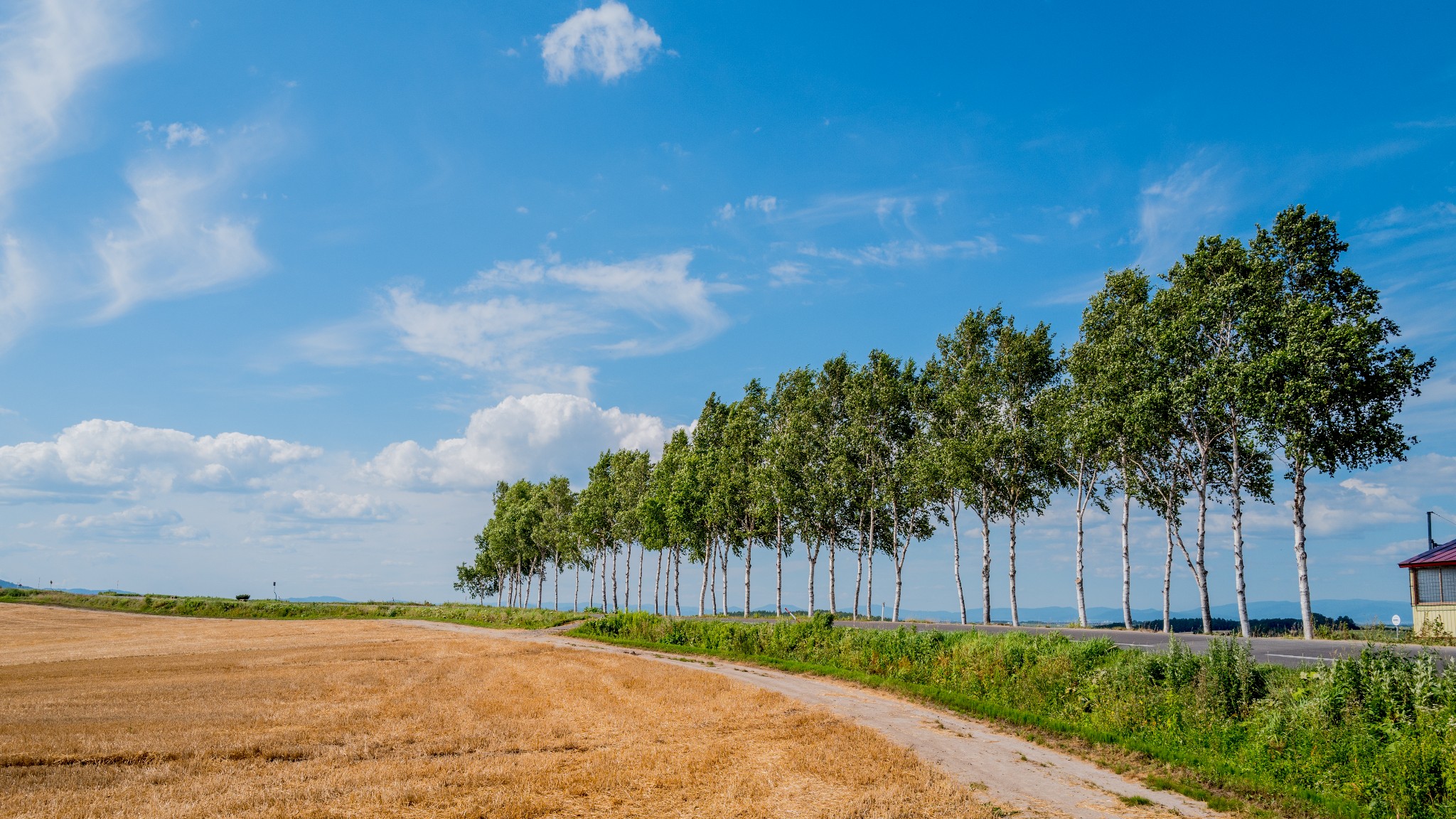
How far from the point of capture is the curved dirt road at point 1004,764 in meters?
12.0

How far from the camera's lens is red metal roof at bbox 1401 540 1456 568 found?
31516 millimetres

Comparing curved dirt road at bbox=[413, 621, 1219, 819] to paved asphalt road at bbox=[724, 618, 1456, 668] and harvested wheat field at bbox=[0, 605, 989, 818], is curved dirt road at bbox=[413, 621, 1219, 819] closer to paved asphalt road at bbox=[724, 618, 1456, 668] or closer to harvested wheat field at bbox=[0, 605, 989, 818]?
harvested wheat field at bbox=[0, 605, 989, 818]

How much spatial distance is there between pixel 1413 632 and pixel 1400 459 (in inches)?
285

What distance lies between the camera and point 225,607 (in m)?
96.0

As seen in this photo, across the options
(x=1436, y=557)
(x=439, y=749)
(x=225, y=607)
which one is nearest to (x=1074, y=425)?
(x=1436, y=557)

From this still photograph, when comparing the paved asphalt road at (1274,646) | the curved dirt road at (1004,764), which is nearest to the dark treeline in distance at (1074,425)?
the paved asphalt road at (1274,646)

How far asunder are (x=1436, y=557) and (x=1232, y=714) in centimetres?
2586

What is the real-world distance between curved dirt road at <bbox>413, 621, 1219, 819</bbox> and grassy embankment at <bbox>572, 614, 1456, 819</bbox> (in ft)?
2.21

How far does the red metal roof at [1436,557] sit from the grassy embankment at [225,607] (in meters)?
77.2

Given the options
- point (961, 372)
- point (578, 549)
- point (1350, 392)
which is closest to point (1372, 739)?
point (1350, 392)

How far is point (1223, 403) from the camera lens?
3578cm

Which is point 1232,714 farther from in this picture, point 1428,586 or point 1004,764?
point 1428,586

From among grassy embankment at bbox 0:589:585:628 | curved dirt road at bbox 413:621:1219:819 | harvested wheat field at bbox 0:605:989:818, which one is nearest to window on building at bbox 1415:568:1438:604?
curved dirt road at bbox 413:621:1219:819

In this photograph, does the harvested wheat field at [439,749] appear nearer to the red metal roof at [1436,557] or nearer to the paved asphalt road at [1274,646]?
the paved asphalt road at [1274,646]
